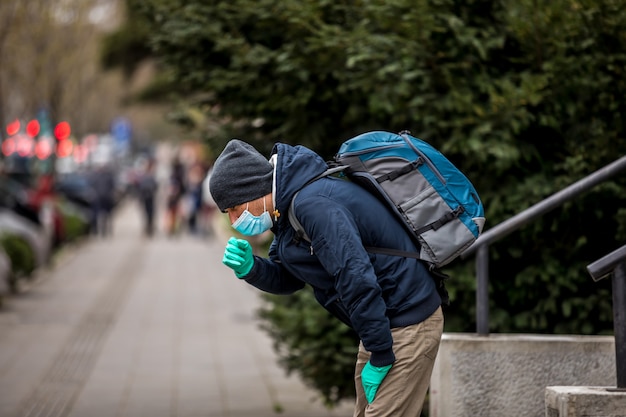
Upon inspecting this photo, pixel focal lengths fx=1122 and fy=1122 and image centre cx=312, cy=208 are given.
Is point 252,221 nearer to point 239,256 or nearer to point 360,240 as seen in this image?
point 239,256

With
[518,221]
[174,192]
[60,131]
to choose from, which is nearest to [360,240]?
[518,221]

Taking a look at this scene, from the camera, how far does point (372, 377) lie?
3801 mm

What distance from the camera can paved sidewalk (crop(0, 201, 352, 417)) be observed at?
320 inches

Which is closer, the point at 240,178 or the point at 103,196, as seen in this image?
the point at 240,178

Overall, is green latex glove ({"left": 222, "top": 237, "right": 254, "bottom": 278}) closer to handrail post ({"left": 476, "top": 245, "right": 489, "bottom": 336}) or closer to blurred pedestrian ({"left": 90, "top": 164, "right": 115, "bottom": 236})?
handrail post ({"left": 476, "top": 245, "right": 489, "bottom": 336})

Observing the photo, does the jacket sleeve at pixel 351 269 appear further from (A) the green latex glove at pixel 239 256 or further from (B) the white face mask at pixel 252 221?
(A) the green latex glove at pixel 239 256

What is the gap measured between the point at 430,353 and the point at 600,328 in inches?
83.6

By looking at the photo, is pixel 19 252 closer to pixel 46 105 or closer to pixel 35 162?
pixel 46 105

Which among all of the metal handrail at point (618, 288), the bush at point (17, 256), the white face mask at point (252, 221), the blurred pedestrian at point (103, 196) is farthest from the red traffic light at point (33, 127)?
the metal handrail at point (618, 288)

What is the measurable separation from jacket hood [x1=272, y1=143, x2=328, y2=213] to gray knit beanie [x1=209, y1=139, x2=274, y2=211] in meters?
0.06

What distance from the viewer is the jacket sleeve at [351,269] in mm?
3613

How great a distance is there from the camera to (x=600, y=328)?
18.8ft

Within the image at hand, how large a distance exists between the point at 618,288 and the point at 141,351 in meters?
7.44

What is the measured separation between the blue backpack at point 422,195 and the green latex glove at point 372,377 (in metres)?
0.39
